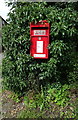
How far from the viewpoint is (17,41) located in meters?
3.20

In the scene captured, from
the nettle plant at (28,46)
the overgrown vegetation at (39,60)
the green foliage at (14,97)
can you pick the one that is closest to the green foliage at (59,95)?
the overgrown vegetation at (39,60)

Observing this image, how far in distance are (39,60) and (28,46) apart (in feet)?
1.51

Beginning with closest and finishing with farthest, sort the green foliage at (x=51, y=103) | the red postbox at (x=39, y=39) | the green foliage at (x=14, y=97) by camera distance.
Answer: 1. the green foliage at (x=51, y=103)
2. the red postbox at (x=39, y=39)
3. the green foliage at (x=14, y=97)

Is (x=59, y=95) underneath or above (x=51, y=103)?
above

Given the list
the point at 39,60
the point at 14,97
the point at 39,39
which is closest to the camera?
the point at 39,39

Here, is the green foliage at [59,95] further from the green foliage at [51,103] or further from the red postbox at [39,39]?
the red postbox at [39,39]

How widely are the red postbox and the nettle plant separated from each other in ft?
0.32

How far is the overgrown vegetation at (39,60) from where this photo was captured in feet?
10.3

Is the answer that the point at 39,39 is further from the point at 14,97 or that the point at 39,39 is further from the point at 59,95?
the point at 14,97

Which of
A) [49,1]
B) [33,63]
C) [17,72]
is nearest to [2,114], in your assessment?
[17,72]

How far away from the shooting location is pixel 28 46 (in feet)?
10.7

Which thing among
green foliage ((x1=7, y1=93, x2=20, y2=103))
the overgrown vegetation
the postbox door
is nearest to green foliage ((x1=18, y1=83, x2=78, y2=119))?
the overgrown vegetation

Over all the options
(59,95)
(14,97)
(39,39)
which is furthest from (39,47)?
(14,97)

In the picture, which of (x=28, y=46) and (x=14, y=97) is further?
(x=14, y=97)
